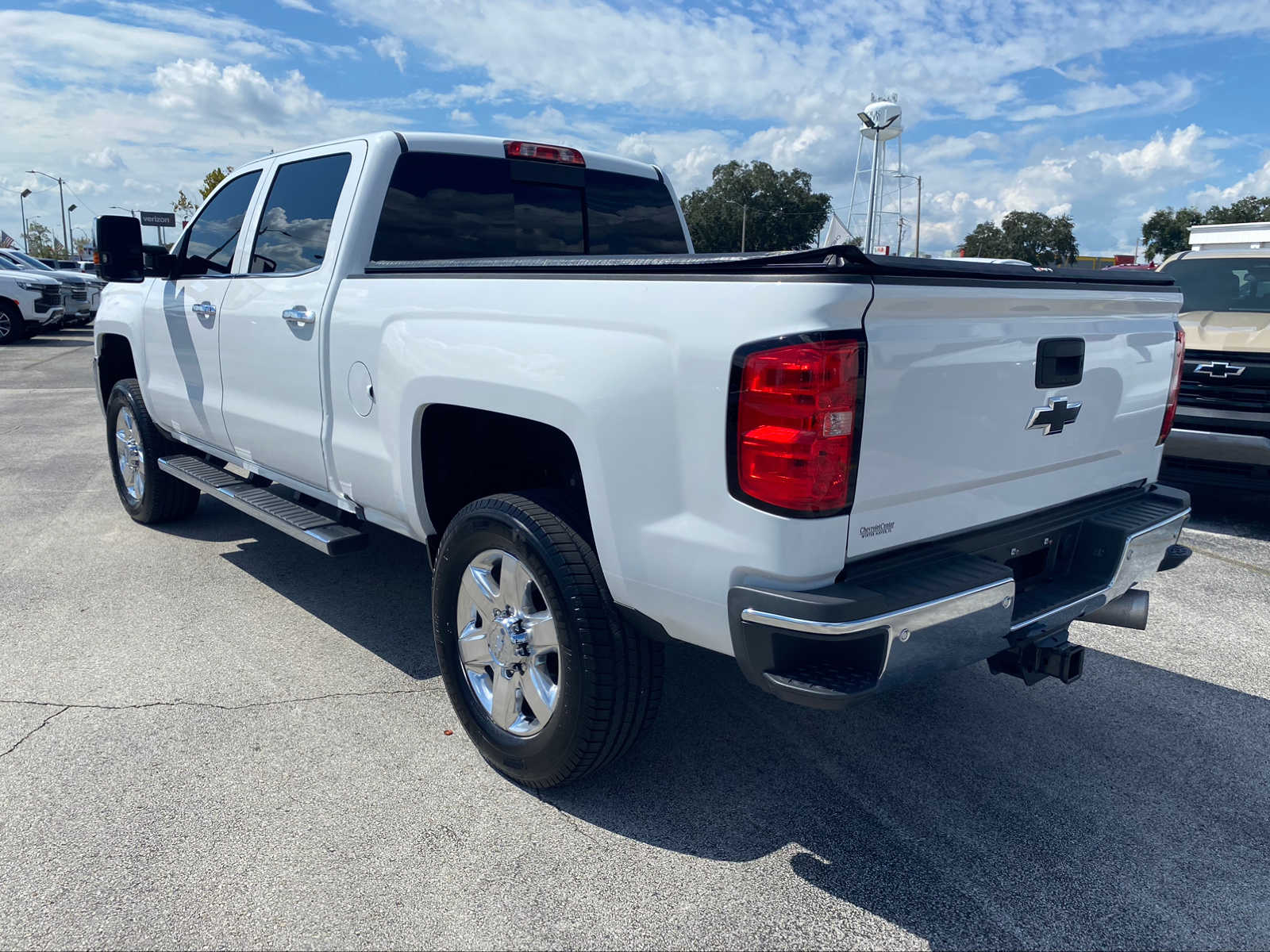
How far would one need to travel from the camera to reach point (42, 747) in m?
3.28

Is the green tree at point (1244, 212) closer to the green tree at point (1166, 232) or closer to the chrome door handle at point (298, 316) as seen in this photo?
the green tree at point (1166, 232)

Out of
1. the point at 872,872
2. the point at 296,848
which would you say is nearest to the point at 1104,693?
the point at 872,872

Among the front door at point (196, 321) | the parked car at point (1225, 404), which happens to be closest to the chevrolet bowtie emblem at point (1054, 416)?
the front door at point (196, 321)

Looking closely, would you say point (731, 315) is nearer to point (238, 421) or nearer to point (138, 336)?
point (238, 421)

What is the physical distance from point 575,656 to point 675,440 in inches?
→ 29.0

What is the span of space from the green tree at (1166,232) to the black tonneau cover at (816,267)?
2692 inches

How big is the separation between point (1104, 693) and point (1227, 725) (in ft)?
1.42

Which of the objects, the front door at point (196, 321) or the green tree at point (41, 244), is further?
the green tree at point (41, 244)

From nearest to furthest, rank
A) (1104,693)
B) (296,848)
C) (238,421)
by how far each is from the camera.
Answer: (296,848)
(1104,693)
(238,421)

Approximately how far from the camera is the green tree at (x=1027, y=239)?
202 ft

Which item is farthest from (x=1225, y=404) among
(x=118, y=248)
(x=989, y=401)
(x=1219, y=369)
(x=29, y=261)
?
(x=29, y=261)

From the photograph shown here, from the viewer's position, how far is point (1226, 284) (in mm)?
7488

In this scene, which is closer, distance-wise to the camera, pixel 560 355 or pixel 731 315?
pixel 731 315

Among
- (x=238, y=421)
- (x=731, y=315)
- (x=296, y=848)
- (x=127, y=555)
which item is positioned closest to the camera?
(x=731, y=315)
